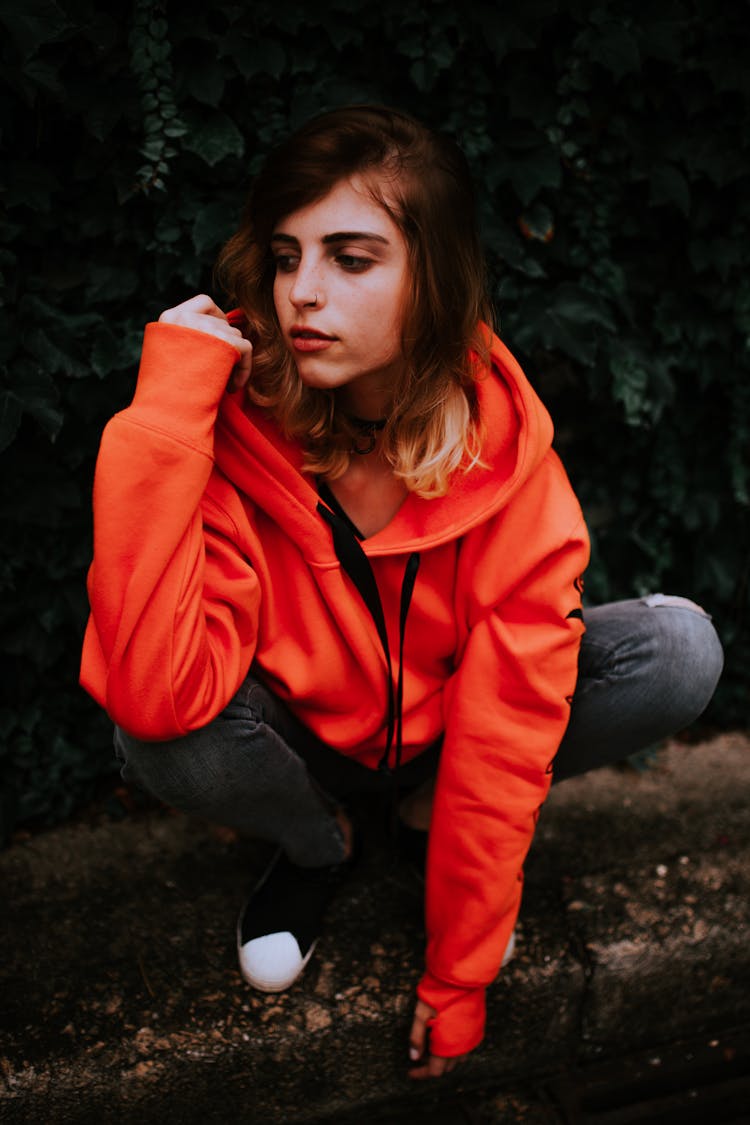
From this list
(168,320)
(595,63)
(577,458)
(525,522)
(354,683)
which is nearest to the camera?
(168,320)

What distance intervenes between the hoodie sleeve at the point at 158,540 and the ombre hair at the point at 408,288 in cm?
19

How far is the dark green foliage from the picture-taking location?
169 centimetres

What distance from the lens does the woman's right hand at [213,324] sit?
1368mm

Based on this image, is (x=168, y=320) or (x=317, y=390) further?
(x=317, y=390)

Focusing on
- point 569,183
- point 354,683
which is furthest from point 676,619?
point 569,183

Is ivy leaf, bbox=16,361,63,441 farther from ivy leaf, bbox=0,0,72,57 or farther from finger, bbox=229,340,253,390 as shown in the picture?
ivy leaf, bbox=0,0,72,57

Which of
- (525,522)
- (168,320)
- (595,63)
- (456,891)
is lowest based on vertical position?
(456,891)

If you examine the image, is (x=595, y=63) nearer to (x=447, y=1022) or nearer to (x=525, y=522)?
(x=525, y=522)

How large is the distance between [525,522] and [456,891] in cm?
64

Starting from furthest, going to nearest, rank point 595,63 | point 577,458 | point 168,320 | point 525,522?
point 577,458
point 595,63
point 525,522
point 168,320

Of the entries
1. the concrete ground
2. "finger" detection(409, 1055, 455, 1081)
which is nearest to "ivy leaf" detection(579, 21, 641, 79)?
the concrete ground

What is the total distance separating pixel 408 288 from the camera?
1.40 meters

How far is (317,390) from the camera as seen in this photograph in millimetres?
1521

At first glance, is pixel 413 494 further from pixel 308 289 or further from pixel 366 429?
pixel 308 289
